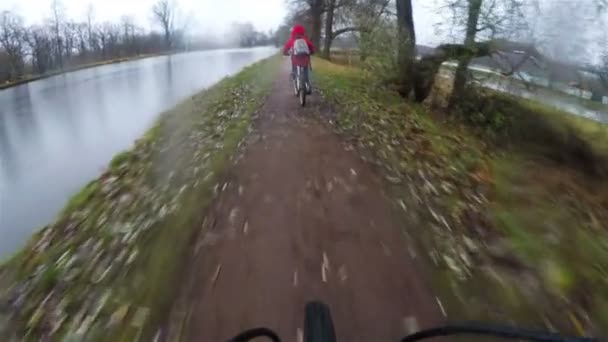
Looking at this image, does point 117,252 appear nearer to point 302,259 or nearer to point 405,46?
point 302,259

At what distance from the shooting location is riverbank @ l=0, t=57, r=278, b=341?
10.4 feet

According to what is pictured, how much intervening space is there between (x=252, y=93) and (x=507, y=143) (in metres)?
8.62

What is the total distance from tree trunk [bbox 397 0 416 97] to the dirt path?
20.5 feet

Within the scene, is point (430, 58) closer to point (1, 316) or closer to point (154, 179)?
point (154, 179)

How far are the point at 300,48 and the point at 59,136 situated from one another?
22.2 ft

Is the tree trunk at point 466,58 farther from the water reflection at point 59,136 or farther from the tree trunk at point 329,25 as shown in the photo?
the tree trunk at point 329,25

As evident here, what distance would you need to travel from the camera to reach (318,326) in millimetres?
1717

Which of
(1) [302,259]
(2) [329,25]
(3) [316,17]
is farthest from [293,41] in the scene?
(3) [316,17]

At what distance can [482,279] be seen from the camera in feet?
11.1

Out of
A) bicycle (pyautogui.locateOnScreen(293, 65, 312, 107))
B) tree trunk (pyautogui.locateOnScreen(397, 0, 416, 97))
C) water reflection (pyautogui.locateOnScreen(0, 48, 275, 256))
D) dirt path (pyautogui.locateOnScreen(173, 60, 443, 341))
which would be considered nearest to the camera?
dirt path (pyautogui.locateOnScreen(173, 60, 443, 341))

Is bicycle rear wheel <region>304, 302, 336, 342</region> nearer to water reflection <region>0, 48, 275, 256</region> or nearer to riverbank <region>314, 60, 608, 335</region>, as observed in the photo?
riverbank <region>314, 60, 608, 335</region>

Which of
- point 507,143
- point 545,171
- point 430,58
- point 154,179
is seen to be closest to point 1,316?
point 154,179

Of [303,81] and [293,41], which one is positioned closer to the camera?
[303,81]

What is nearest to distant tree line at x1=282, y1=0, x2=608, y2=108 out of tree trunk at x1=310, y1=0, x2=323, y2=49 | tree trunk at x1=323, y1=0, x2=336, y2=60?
tree trunk at x1=323, y1=0, x2=336, y2=60
